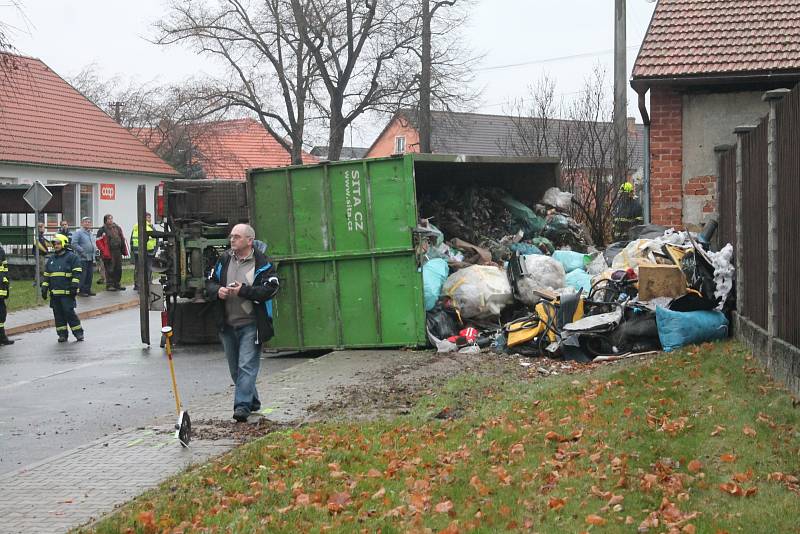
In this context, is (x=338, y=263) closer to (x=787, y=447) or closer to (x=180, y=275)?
(x=180, y=275)

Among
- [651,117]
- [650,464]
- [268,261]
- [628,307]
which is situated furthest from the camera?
[651,117]

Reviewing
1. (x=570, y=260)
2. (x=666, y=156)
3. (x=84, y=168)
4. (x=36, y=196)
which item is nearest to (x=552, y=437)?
(x=570, y=260)

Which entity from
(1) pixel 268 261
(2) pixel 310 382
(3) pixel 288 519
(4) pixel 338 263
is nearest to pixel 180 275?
(4) pixel 338 263

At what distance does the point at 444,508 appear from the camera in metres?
5.76

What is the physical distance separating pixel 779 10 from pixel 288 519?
14534 mm

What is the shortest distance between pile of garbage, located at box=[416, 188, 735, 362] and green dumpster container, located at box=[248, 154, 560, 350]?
1.22 feet

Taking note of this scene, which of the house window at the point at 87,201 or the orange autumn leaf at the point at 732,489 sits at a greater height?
the house window at the point at 87,201

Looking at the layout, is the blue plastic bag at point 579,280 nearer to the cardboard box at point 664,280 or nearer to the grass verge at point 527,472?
the cardboard box at point 664,280

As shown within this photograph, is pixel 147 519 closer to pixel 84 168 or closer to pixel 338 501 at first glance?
pixel 338 501

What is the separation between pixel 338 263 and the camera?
45.9 ft

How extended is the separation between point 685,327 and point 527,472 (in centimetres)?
552

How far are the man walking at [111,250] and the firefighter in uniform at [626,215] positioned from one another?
40.2 ft

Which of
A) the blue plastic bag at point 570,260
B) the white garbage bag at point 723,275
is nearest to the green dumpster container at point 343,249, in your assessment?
the blue plastic bag at point 570,260

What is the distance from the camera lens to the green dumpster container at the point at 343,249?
44.8ft
